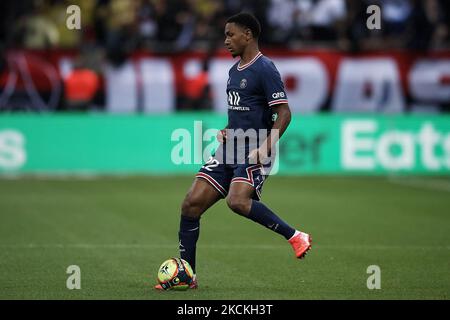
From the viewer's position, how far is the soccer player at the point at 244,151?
8.76 meters

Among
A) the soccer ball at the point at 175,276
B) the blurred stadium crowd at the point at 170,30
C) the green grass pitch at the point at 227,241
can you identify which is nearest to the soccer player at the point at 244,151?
the soccer ball at the point at 175,276

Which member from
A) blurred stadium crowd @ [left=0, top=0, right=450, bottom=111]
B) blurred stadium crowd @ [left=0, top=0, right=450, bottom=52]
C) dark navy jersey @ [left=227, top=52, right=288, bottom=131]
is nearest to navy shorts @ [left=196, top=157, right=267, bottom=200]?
dark navy jersey @ [left=227, top=52, right=288, bottom=131]

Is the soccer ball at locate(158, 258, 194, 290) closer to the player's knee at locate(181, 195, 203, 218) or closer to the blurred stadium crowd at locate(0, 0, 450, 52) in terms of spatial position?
the player's knee at locate(181, 195, 203, 218)

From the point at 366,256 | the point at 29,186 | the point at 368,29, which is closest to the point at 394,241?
the point at 366,256

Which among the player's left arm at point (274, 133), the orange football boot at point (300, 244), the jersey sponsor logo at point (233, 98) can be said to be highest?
the jersey sponsor logo at point (233, 98)

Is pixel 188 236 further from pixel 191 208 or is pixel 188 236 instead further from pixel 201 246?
pixel 201 246

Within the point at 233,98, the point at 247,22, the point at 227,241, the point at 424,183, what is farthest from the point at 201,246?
the point at 424,183

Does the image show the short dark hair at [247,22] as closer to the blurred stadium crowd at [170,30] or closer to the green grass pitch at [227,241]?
the green grass pitch at [227,241]

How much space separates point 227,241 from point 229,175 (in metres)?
3.40

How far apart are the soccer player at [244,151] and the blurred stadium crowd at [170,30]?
12710 mm

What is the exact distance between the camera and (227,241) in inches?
484

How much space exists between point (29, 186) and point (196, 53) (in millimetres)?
5249

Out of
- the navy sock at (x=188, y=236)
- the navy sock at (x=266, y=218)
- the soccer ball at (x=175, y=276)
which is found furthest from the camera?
the navy sock at (x=188, y=236)
